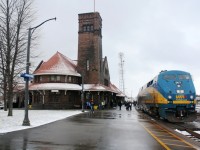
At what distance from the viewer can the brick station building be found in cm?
5253

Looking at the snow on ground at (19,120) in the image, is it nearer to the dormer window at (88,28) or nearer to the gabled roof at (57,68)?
the gabled roof at (57,68)

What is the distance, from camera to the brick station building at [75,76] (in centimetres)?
5253

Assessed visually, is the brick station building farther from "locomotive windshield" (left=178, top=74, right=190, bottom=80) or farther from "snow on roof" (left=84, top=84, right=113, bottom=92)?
"locomotive windshield" (left=178, top=74, right=190, bottom=80)

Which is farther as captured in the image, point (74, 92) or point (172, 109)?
point (74, 92)

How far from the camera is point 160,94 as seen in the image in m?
23.9

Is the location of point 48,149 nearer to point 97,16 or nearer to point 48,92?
point 48,92

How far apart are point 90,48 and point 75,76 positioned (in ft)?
19.8

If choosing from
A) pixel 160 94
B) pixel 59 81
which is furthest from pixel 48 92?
pixel 160 94

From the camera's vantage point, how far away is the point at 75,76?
56.0m

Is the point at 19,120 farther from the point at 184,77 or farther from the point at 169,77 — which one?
the point at 184,77

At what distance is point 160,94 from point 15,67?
1435 centimetres

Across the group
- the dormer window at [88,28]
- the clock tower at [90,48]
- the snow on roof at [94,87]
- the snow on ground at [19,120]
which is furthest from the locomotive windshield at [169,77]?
the dormer window at [88,28]

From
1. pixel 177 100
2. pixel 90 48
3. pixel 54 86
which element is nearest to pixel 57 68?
pixel 54 86

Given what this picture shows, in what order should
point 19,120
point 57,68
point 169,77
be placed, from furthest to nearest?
point 57,68 → point 169,77 → point 19,120
